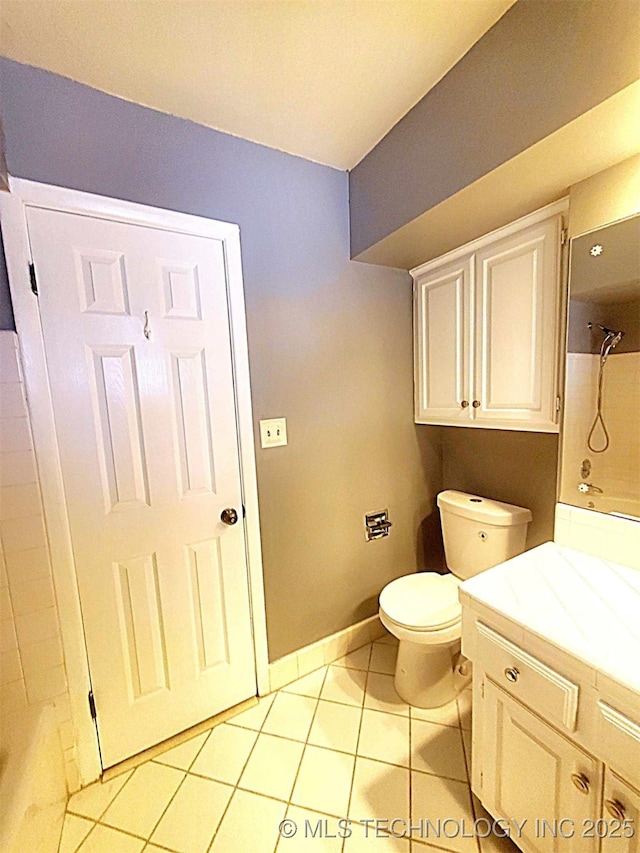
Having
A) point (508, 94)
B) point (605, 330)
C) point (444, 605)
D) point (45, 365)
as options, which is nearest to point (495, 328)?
point (605, 330)

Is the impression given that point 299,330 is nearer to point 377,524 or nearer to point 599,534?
point 377,524

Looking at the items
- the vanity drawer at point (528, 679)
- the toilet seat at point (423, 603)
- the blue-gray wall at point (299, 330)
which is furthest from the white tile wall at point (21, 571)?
the vanity drawer at point (528, 679)

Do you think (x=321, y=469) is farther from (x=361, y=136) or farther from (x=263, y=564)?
(x=361, y=136)

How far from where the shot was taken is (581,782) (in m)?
0.79

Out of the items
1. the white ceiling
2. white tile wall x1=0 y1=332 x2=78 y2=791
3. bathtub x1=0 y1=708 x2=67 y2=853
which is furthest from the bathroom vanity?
the white ceiling

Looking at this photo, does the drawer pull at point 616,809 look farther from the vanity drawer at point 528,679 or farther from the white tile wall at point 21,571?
the white tile wall at point 21,571

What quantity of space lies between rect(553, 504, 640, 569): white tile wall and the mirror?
31mm

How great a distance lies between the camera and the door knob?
148 centimetres

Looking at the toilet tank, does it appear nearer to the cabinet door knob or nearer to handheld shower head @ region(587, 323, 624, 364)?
handheld shower head @ region(587, 323, 624, 364)

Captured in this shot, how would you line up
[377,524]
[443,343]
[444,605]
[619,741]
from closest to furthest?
[619,741] < [444,605] < [443,343] < [377,524]

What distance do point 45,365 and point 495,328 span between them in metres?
1.66

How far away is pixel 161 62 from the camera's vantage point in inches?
42.1

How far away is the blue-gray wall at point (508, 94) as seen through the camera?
786 millimetres

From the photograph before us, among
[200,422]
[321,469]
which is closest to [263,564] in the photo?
[321,469]
